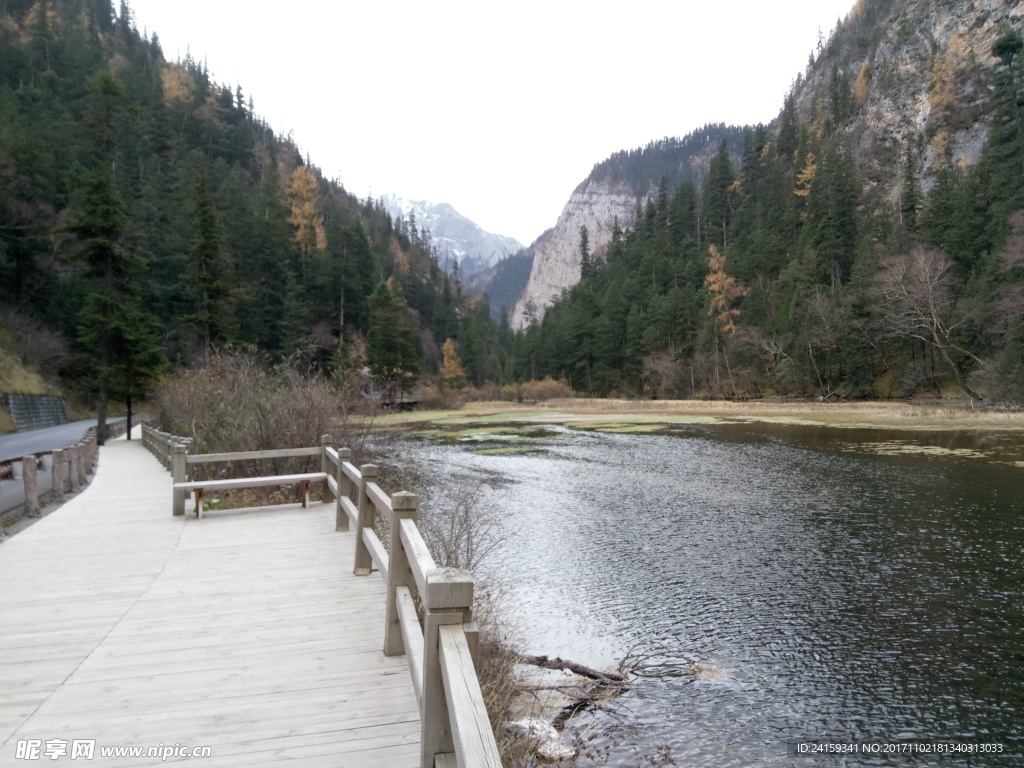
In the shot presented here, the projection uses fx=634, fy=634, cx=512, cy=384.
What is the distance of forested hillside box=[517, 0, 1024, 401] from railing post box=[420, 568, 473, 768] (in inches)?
1612

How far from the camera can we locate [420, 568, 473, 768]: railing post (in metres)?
2.60

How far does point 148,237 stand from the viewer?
48.2 meters

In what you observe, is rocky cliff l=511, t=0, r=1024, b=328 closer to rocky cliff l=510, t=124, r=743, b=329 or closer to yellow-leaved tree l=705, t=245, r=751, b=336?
yellow-leaved tree l=705, t=245, r=751, b=336

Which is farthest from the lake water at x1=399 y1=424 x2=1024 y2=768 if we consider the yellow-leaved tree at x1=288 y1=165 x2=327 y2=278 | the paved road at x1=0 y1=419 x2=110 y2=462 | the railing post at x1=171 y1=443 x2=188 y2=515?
the yellow-leaved tree at x1=288 y1=165 x2=327 y2=278

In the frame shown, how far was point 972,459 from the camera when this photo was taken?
19.4 metres

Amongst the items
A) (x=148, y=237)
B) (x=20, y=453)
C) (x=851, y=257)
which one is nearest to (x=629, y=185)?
(x=851, y=257)

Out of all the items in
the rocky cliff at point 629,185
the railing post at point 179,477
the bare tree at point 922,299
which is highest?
the rocky cliff at point 629,185

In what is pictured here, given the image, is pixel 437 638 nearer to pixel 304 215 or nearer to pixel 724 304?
pixel 724 304

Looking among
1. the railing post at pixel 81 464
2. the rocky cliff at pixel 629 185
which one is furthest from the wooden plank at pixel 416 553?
the rocky cliff at pixel 629 185

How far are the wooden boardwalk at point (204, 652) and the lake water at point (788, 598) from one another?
262 centimetres

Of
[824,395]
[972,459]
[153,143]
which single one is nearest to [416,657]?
[972,459]

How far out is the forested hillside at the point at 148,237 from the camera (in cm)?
2575

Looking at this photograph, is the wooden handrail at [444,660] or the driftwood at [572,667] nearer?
the wooden handrail at [444,660]

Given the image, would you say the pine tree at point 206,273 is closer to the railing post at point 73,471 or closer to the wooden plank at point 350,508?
the railing post at point 73,471
